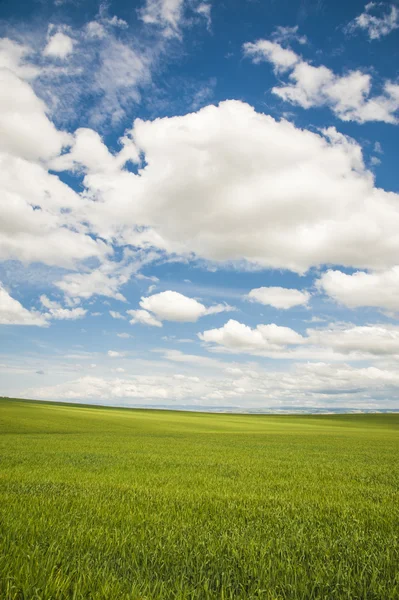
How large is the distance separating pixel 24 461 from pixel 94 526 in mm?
13173

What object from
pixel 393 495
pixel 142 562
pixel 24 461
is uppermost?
pixel 142 562

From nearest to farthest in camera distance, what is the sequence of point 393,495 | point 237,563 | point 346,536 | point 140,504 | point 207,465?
1. point 237,563
2. point 346,536
3. point 140,504
4. point 393,495
5. point 207,465

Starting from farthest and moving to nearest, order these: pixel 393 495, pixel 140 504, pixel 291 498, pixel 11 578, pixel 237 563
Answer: pixel 393 495, pixel 291 498, pixel 140 504, pixel 237 563, pixel 11 578

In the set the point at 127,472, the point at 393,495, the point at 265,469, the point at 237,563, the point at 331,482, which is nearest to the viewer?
the point at 237,563

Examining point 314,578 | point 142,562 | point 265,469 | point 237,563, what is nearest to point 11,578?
point 142,562

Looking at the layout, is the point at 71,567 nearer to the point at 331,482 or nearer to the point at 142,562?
the point at 142,562

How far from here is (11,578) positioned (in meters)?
4.08

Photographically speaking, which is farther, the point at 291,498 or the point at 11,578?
the point at 291,498

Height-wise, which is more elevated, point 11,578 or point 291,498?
point 11,578

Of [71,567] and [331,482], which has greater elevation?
[71,567]

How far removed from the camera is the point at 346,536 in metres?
5.94

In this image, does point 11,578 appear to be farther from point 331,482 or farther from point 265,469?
point 265,469

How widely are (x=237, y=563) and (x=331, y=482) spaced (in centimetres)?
913

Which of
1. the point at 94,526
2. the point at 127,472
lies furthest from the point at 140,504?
the point at 127,472
